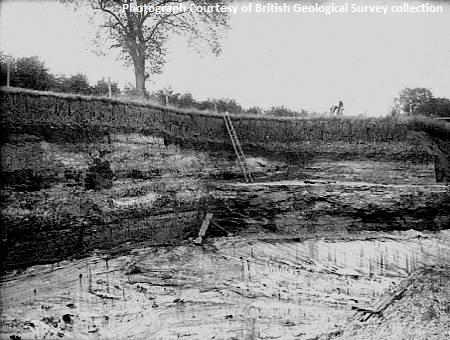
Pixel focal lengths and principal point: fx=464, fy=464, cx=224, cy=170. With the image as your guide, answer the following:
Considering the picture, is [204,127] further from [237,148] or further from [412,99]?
[412,99]

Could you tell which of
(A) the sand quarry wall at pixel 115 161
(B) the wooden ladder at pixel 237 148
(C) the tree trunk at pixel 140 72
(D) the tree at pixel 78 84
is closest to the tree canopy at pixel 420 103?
(A) the sand quarry wall at pixel 115 161

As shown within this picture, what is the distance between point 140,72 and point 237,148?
148 inches

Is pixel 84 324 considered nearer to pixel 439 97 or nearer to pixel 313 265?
pixel 313 265

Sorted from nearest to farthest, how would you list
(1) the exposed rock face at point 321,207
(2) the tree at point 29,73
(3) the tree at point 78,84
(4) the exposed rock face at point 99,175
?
(4) the exposed rock face at point 99,175
(2) the tree at point 29,73
(1) the exposed rock face at point 321,207
(3) the tree at point 78,84

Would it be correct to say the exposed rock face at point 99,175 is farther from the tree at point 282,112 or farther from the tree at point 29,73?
the tree at point 282,112

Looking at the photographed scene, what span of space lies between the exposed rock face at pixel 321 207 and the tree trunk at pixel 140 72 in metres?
4.31

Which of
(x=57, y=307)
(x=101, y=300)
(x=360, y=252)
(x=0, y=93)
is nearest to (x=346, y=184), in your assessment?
(x=360, y=252)

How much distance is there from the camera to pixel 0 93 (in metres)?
7.99

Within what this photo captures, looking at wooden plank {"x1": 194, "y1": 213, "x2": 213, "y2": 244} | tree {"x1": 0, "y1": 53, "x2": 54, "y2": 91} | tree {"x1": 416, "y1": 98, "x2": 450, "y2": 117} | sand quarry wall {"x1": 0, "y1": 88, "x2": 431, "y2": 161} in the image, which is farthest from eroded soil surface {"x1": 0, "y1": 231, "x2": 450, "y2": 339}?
tree {"x1": 416, "y1": 98, "x2": 450, "y2": 117}

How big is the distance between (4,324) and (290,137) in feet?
27.9

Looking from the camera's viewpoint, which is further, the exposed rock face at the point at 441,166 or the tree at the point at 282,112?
the tree at the point at 282,112

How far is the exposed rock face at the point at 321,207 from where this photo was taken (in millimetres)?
10742

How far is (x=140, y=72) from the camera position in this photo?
13281 mm

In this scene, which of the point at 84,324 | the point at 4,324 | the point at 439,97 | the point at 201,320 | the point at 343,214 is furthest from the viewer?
the point at 439,97
